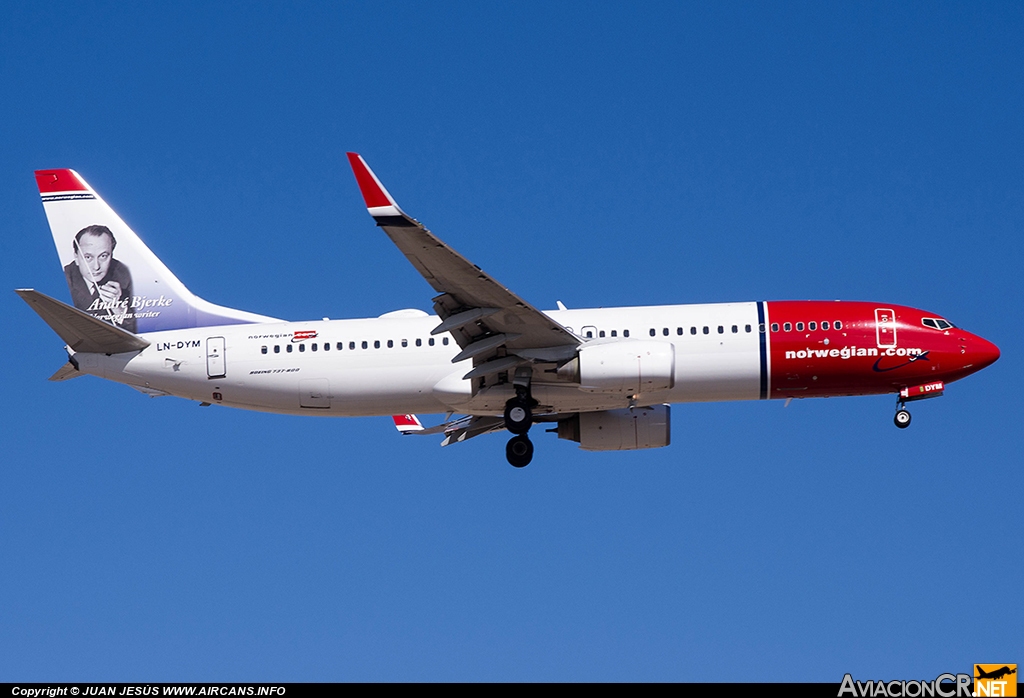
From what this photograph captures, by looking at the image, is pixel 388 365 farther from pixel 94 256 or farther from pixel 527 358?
pixel 94 256

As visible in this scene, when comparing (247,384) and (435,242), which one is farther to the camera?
(247,384)

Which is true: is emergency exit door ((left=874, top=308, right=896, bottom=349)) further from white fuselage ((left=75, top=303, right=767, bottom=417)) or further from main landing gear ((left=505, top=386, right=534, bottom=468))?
main landing gear ((left=505, top=386, right=534, bottom=468))

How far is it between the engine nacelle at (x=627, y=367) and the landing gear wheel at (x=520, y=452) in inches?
112

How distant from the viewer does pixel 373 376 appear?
40281mm

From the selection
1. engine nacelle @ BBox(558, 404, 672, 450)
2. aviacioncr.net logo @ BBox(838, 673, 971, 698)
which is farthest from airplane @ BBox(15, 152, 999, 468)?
aviacioncr.net logo @ BBox(838, 673, 971, 698)

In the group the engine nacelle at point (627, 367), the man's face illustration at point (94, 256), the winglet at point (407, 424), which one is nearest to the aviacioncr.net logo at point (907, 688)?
the engine nacelle at point (627, 367)

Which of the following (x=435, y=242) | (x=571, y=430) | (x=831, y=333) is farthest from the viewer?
(x=571, y=430)

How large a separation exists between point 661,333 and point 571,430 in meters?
5.03

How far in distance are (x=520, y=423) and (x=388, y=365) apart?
415cm

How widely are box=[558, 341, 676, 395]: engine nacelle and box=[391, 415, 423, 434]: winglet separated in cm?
852

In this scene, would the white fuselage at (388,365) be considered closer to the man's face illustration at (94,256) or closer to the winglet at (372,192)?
the man's face illustration at (94,256)

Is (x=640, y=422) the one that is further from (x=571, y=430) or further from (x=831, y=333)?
(x=831, y=333)

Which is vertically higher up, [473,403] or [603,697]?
[473,403]

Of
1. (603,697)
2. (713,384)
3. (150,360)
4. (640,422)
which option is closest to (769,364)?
(713,384)
